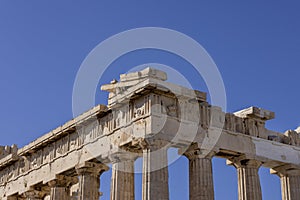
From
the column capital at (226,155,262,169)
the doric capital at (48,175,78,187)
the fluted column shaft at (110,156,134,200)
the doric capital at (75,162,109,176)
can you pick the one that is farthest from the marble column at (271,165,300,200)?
the doric capital at (48,175,78,187)

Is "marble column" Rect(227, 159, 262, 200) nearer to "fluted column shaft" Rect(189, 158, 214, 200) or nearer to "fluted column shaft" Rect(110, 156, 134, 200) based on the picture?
"fluted column shaft" Rect(189, 158, 214, 200)

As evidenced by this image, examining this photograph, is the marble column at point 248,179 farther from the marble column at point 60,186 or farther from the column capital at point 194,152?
the marble column at point 60,186

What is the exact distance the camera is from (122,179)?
27.2 m

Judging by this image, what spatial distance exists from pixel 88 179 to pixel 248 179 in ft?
26.4

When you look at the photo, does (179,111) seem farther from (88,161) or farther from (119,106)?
(88,161)

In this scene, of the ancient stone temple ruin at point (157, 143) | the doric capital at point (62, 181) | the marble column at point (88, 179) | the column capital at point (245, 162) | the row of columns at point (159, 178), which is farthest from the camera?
the doric capital at point (62, 181)

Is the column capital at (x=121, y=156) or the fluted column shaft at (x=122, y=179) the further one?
the column capital at (x=121, y=156)

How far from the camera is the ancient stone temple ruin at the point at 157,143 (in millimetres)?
25688

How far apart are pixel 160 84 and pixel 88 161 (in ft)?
20.1

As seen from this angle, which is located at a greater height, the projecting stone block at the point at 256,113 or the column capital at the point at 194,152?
the projecting stone block at the point at 256,113

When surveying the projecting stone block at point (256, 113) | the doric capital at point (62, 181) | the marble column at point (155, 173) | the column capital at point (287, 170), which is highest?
the projecting stone block at point (256, 113)

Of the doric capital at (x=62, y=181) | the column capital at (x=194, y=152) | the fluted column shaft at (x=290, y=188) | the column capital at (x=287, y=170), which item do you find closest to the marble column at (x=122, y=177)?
the column capital at (x=194, y=152)

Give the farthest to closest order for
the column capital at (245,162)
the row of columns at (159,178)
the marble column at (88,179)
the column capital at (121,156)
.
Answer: the marble column at (88,179) → the column capital at (245,162) → the column capital at (121,156) → the row of columns at (159,178)

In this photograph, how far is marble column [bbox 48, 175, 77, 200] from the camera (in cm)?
3181
